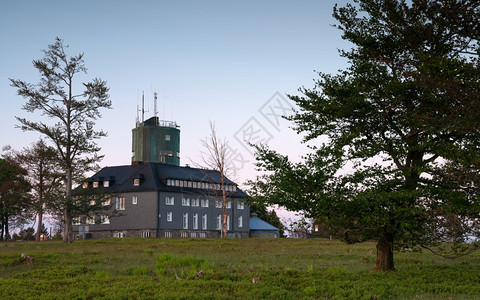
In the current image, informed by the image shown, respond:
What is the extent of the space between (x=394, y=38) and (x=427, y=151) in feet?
13.6

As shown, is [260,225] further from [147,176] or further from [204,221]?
[147,176]

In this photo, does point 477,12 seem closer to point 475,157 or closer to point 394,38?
point 394,38

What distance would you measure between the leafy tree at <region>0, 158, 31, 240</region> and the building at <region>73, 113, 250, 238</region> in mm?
8234

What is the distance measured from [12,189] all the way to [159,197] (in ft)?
67.0

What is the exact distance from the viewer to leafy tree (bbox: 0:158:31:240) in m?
68.2

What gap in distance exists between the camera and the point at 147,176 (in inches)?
3310

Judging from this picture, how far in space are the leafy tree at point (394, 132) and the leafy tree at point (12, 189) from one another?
182ft

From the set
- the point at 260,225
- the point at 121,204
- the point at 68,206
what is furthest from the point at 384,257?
the point at 260,225

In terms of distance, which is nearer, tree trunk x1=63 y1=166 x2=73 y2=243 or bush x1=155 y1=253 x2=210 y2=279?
bush x1=155 y1=253 x2=210 y2=279

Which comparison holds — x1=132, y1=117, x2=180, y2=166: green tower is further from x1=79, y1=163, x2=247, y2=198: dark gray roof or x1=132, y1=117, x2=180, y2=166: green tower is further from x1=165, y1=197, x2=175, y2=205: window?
x1=165, y1=197, x2=175, y2=205: window

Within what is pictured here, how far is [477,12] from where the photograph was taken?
17.8 meters

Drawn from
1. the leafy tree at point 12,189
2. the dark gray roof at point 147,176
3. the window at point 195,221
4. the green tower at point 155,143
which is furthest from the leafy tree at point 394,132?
the green tower at point 155,143

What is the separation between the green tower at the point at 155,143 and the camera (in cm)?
9188

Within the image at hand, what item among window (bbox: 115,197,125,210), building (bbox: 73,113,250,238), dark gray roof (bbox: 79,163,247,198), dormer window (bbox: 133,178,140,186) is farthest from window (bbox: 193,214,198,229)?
window (bbox: 115,197,125,210)
